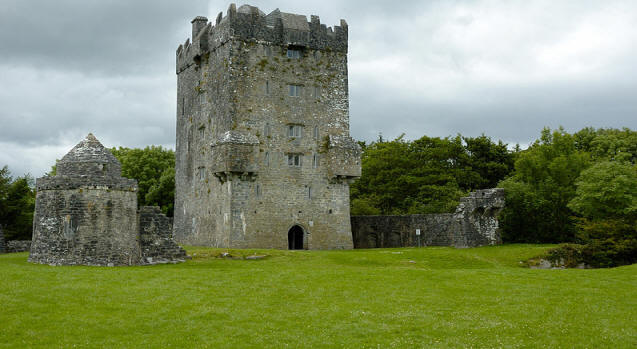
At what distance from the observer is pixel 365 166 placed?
2630 inches

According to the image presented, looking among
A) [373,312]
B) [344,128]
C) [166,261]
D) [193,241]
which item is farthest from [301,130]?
[373,312]

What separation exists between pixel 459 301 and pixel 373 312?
11.5 feet

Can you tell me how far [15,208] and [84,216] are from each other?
24365 mm

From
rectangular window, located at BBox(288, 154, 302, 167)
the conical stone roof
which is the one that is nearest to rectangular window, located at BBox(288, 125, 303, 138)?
rectangular window, located at BBox(288, 154, 302, 167)

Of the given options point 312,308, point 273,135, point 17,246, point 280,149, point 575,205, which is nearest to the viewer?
point 312,308

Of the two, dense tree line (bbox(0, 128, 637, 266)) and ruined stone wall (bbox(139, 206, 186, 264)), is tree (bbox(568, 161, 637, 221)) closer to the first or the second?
dense tree line (bbox(0, 128, 637, 266))

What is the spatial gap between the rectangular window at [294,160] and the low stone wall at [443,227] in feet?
28.8

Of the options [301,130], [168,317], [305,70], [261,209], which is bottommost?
[168,317]

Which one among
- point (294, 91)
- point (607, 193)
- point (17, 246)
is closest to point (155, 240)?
point (17, 246)

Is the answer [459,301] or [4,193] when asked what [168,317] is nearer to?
[459,301]

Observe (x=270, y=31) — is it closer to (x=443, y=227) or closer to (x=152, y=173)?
(x=443, y=227)

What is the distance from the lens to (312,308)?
760 inches

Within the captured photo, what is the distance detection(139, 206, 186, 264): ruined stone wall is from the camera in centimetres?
3072

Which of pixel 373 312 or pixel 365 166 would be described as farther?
pixel 365 166
